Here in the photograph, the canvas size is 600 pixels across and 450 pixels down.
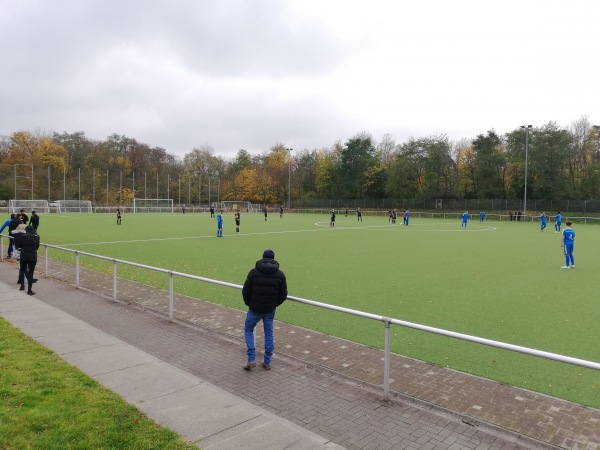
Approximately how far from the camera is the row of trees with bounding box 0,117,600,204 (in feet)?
201

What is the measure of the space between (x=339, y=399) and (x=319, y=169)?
88.2 m

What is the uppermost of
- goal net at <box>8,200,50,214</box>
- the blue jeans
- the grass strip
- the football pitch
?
goal net at <box>8,200,50,214</box>

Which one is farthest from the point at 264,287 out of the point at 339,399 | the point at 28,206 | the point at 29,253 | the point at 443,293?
the point at 28,206

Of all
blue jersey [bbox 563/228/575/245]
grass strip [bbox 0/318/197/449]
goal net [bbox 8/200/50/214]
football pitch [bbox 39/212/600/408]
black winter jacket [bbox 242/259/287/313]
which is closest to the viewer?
grass strip [bbox 0/318/197/449]

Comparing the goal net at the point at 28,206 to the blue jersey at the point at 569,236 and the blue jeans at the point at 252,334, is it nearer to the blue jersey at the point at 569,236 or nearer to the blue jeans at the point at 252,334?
the blue jersey at the point at 569,236

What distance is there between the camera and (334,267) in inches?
617

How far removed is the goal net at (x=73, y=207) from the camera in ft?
229

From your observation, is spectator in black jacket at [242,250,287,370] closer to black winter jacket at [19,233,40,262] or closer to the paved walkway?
the paved walkway

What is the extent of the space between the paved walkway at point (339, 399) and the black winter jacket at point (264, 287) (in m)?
0.88

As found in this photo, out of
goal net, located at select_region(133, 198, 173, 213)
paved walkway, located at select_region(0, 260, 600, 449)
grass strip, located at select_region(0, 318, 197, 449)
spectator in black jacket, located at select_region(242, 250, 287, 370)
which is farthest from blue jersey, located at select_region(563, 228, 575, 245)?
goal net, located at select_region(133, 198, 173, 213)

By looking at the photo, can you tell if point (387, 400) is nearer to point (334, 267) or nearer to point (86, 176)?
point (334, 267)

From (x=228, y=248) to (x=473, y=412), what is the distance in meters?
17.5

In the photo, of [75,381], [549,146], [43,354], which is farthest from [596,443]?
[549,146]

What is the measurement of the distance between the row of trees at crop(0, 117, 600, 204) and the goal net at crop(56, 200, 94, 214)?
18.4 feet
